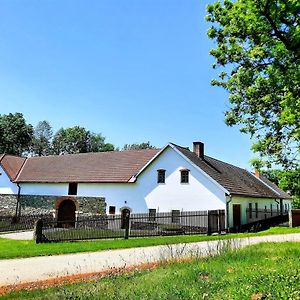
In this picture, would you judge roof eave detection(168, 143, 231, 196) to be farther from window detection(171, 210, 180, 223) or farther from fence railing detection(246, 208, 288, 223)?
fence railing detection(246, 208, 288, 223)

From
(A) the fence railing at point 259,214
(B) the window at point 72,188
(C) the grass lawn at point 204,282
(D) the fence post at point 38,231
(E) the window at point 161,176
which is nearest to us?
(C) the grass lawn at point 204,282

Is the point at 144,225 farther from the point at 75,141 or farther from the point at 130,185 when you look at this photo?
the point at 75,141

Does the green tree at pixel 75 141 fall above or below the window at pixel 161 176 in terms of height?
above

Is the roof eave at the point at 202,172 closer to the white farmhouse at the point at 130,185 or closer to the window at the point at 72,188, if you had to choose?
the white farmhouse at the point at 130,185

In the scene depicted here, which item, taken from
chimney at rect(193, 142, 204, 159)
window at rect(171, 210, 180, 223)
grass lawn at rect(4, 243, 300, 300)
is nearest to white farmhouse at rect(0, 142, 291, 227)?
chimney at rect(193, 142, 204, 159)

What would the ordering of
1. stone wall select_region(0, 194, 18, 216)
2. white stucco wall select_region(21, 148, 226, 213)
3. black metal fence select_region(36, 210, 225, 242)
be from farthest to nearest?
stone wall select_region(0, 194, 18, 216), white stucco wall select_region(21, 148, 226, 213), black metal fence select_region(36, 210, 225, 242)

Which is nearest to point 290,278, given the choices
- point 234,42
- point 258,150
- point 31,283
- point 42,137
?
point 31,283

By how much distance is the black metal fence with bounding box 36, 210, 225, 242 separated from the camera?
68.5 feet

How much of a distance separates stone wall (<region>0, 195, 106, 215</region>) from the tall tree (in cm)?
3784

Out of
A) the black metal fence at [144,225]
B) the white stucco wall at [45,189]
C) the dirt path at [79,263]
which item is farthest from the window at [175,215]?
the white stucco wall at [45,189]

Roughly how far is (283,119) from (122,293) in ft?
26.2

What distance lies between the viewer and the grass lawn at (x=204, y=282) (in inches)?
236

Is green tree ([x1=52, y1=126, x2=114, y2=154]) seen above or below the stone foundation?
above

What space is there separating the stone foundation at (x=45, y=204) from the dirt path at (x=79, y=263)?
52.1ft
